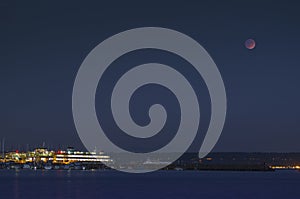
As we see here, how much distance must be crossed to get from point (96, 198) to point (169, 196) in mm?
7668

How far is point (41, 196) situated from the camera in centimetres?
5522

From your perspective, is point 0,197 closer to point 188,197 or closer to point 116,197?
point 116,197

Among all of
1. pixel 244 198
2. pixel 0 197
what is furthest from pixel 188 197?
pixel 0 197

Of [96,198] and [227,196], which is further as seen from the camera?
[227,196]

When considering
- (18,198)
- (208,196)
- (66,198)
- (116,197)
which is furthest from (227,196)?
(18,198)

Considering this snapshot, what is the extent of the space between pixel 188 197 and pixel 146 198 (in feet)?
13.9

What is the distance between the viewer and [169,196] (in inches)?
2213

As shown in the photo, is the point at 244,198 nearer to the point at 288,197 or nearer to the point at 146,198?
the point at 288,197

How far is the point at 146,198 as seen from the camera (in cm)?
5494

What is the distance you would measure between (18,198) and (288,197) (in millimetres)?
27897

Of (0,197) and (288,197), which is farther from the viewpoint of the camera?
(288,197)

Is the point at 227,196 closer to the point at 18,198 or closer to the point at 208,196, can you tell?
the point at 208,196

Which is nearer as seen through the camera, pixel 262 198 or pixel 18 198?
pixel 18 198

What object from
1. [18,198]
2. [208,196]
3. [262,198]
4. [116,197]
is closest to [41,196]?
[18,198]
